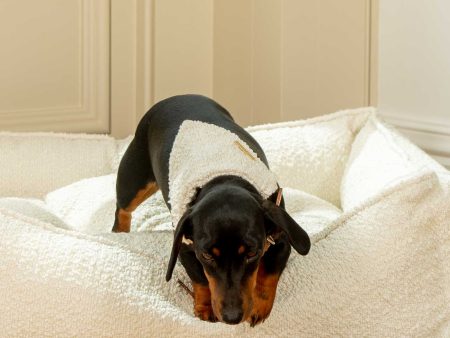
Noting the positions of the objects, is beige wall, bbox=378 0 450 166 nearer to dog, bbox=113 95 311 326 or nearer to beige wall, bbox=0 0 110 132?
dog, bbox=113 95 311 326

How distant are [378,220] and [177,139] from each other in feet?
1.45

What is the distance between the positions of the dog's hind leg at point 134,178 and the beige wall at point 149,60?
89cm

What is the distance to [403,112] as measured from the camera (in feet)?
8.27

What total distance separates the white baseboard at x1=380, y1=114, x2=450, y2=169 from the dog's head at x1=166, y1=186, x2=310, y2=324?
1064mm

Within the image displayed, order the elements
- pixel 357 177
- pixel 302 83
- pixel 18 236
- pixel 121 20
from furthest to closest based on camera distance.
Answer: pixel 121 20 < pixel 302 83 < pixel 357 177 < pixel 18 236

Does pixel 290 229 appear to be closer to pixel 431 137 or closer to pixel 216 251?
pixel 216 251

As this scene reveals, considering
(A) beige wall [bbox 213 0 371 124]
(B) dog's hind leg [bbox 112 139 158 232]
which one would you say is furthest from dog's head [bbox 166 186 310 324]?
(A) beige wall [bbox 213 0 371 124]

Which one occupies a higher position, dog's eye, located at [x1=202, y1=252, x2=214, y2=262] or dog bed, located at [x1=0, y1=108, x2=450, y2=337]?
dog's eye, located at [x1=202, y1=252, x2=214, y2=262]

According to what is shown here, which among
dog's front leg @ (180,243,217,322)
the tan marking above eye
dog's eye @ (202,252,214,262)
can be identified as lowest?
dog's front leg @ (180,243,217,322)

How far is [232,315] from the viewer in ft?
4.41

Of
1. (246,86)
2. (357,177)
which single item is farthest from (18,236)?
(246,86)

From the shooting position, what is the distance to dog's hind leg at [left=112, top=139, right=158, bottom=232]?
1.97 m

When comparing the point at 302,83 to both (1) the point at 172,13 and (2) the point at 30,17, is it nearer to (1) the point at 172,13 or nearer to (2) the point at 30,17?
(1) the point at 172,13

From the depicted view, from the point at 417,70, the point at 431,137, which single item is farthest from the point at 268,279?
the point at 417,70
